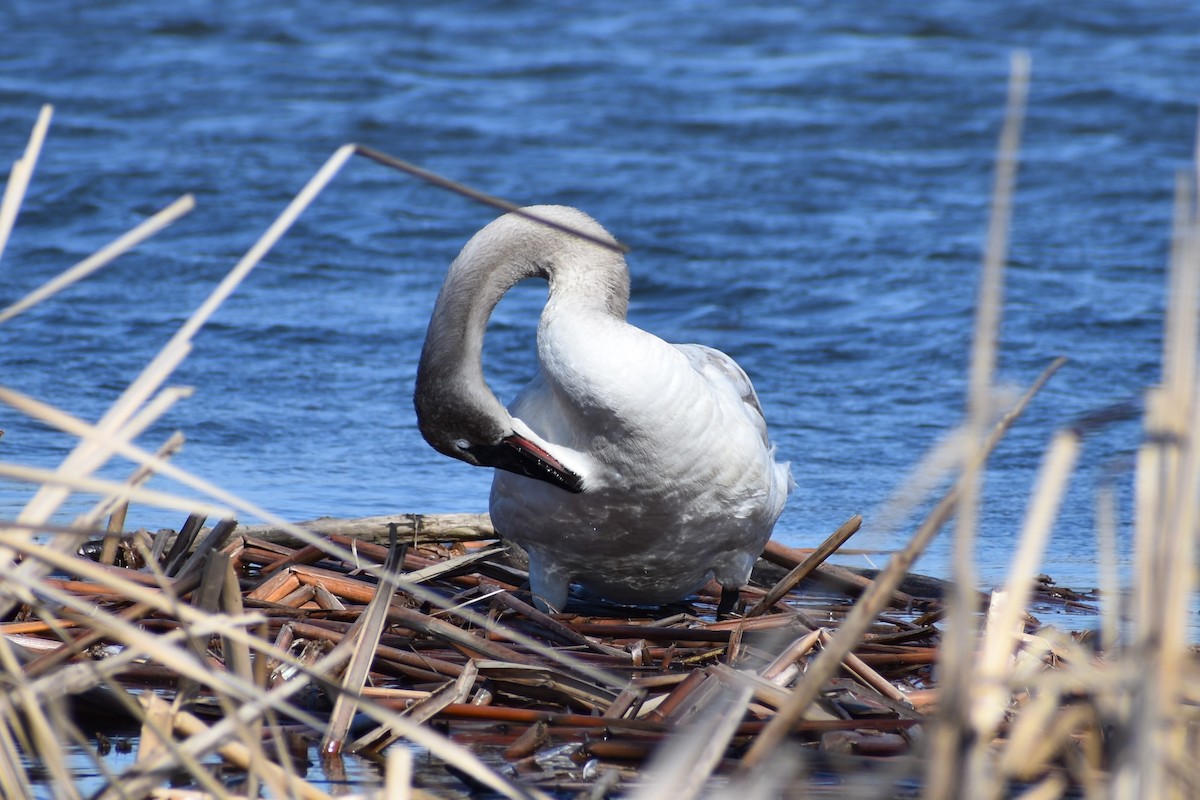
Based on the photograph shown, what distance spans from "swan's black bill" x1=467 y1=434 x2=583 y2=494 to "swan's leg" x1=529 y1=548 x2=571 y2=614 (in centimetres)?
62

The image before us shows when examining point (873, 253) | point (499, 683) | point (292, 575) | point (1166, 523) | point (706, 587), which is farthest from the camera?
point (873, 253)

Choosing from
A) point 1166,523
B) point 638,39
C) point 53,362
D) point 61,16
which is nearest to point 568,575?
point 1166,523

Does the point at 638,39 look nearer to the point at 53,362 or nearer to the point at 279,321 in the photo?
the point at 279,321

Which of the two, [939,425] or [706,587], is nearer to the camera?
[706,587]

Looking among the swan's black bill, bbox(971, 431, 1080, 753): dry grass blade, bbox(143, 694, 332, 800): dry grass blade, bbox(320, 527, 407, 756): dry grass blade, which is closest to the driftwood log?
the swan's black bill

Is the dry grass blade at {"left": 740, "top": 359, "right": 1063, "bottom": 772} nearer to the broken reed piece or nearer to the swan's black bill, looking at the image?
Answer: the swan's black bill

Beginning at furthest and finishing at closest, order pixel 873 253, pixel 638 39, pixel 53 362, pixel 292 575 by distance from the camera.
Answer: pixel 638 39, pixel 873 253, pixel 53 362, pixel 292 575

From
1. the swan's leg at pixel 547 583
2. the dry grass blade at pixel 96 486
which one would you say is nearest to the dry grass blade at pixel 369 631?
the dry grass blade at pixel 96 486

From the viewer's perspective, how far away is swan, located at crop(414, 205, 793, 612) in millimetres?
4629

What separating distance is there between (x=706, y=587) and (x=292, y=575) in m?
1.70

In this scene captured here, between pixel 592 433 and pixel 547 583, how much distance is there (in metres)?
0.80

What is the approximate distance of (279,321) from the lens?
1030cm

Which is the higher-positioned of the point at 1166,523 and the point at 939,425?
the point at 1166,523

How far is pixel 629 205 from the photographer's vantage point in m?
12.9
